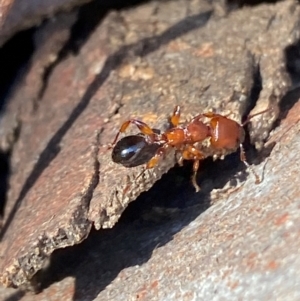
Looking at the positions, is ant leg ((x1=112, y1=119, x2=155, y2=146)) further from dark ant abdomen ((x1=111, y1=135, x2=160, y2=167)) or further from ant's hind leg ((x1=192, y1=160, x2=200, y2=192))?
ant's hind leg ((x1=192, y1=160, x2=200, y2=192))

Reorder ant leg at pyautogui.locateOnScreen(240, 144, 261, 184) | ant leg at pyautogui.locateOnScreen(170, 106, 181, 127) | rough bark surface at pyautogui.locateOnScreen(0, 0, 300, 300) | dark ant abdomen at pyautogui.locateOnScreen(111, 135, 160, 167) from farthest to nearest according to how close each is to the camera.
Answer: ant leg at pyautogui.locateOnScreen(170, 106, 181, 127), dark ant abdomen at pyautogui.locateOnScreen(111, 135, 160, 167), ant leg at pyautogui.locateOnScreen(240, 144, 261, 184), rough bark surface at pyautogui.locateOnScreen(0, 0, 300, 300)

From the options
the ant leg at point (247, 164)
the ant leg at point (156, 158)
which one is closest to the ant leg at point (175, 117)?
the ant leg at point (156, 158)

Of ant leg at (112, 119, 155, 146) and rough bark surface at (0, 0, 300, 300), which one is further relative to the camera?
ant leg at (112, 119, 155, 146)

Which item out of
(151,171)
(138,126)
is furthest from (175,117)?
(151,171)

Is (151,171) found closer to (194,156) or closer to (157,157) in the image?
(157,157)

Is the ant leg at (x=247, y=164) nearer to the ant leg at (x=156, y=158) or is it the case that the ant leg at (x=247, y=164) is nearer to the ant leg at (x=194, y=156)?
the ant leg at (x=194, y=156)

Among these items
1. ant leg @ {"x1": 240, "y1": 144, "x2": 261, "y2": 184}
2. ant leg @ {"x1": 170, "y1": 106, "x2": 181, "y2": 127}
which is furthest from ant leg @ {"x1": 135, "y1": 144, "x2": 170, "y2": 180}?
ant leg @ {"x1": 240, "y1": 144, "x2": 261, "y2": 184}
